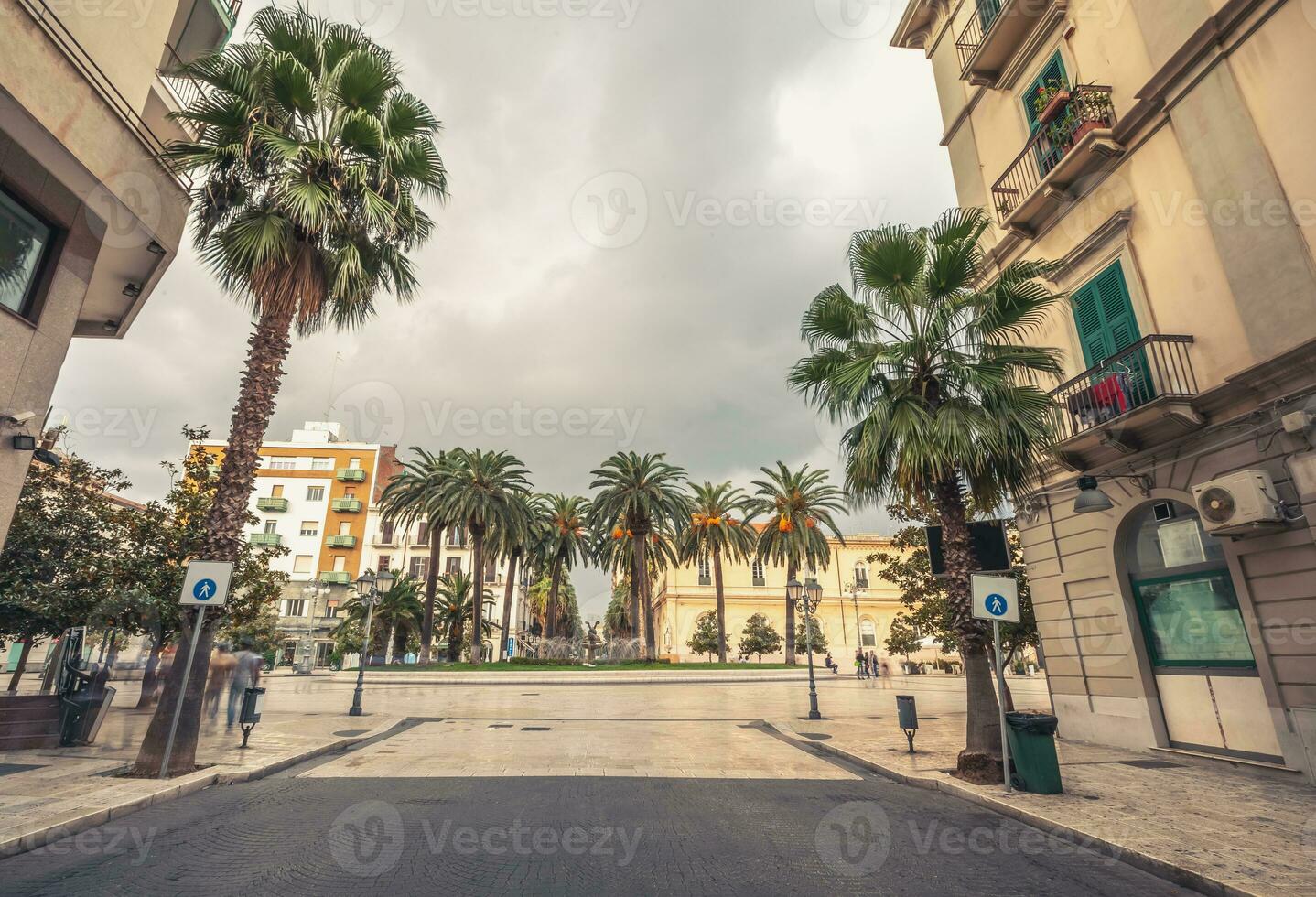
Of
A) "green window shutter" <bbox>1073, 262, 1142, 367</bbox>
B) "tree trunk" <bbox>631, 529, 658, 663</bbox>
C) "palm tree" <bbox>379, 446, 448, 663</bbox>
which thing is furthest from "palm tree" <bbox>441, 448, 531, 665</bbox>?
"green window shutter" <bbox>1073, 262, 1142, 367</bbox>

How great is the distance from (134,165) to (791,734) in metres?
15.8

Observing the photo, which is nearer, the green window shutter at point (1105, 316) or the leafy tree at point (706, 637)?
the green window shutter at point (1105, 316)

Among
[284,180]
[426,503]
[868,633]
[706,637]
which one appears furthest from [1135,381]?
[868,633]

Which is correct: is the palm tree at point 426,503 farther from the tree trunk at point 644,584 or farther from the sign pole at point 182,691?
the sign pole at point 182,691

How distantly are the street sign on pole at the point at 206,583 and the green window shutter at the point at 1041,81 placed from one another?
55.8ft

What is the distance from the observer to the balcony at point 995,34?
1373 cm

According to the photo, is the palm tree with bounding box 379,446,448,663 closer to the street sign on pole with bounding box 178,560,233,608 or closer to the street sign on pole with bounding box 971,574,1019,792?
the street sign on pole with bounding box 178,560,233,608

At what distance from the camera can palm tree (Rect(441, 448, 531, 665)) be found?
3800 centimetres

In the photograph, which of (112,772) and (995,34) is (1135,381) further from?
(112,772)

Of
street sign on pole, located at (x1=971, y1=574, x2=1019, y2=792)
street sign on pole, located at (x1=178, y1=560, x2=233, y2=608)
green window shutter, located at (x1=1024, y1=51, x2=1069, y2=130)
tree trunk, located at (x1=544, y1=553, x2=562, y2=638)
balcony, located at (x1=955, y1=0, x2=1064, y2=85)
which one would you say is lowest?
street sign on pole, located at (x1=971, y1=574, x2=1019, y2=792)

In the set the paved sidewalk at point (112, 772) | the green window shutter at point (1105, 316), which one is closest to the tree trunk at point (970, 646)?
the green window shutter at point (1105, 316)

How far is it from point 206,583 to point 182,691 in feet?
5.14

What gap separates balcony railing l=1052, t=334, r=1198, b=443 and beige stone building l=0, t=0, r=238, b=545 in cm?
1534

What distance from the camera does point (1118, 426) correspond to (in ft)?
33.9
